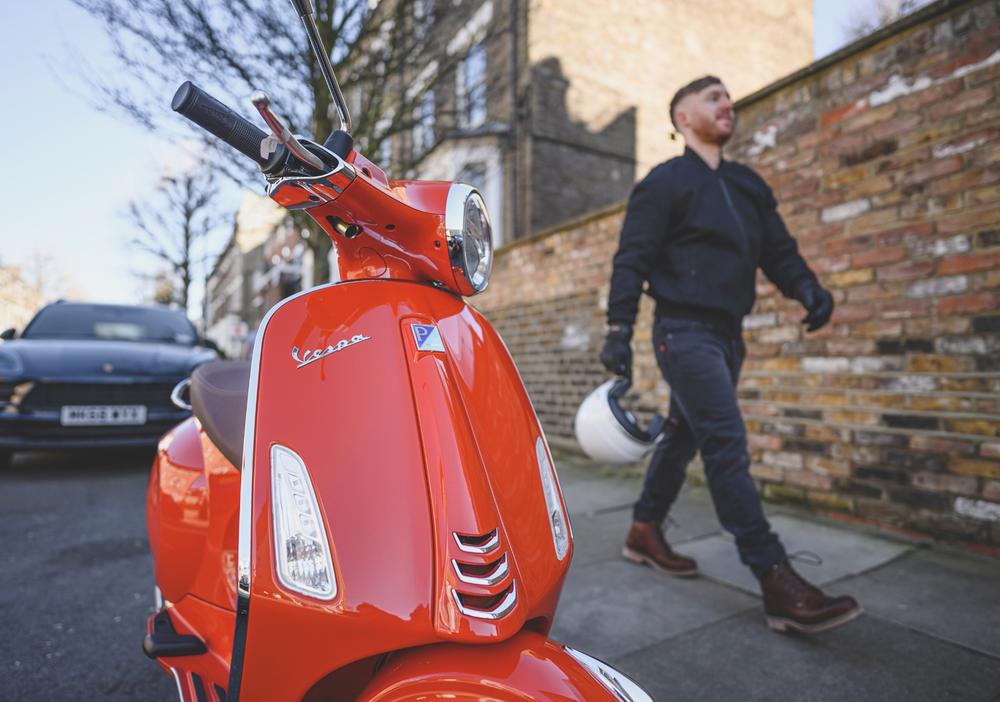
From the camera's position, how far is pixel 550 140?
31.3ft

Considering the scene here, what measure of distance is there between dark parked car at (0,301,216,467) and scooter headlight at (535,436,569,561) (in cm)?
391

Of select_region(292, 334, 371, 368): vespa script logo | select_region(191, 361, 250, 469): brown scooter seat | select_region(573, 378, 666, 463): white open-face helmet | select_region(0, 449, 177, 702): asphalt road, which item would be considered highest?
select_region(292, 334, 371, 368): vespa script logo

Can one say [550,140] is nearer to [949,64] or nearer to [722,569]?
[949,64]

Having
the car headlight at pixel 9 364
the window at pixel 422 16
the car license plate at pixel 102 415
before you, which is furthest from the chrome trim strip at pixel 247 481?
the window at pixel 422 16

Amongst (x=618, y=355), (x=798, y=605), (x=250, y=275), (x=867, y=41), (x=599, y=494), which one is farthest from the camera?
(x=250, y=275)

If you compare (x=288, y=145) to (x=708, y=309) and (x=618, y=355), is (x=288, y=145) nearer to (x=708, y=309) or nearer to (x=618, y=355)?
(x=618, y=355)

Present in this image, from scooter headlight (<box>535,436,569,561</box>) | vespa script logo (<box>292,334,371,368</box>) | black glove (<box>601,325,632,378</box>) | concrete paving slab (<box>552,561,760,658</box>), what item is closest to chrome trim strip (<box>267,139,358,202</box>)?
vespa script logo (<box>292,334,371,368</box>)

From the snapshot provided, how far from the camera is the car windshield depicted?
4.93m

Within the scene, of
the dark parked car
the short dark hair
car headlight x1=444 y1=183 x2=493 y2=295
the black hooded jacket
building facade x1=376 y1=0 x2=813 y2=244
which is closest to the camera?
car headlight x1=444 y1=183 x2=493 y2=295

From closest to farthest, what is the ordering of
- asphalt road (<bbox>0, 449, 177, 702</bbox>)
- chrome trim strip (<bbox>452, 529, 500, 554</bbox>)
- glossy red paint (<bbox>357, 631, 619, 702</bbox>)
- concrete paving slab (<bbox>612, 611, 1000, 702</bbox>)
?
1. glossy red paint (<bbox>357, 631, 619, 702</bbox>)
2. chrome trim strip (<bbox>452, 529, 500, 554</bbox>)
3. concrete paving slab (<bbox>612, 611, 1000, 702</bbox>)
4. asphalt road (<bbox>0, 449, 177, 702</bbox>)

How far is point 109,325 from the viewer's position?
203 inches

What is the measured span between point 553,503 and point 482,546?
281 millimetres

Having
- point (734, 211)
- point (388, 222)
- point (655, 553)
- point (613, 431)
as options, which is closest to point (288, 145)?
point (388, 222)

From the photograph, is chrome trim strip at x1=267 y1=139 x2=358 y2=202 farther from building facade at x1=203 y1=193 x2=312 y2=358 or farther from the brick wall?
building facade at x1=203 y1=193 x2=312 y2=358
